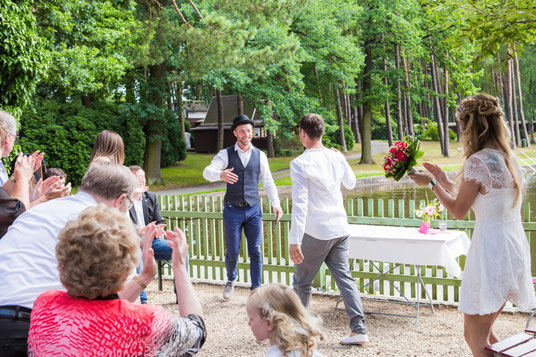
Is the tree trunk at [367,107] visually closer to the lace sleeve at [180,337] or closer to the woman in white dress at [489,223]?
the woman in white dress at [489,223]

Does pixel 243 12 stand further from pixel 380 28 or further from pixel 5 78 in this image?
pixel 380 28

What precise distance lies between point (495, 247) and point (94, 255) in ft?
8.24

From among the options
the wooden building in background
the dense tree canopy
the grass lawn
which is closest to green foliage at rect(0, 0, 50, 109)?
the dense tree canopy

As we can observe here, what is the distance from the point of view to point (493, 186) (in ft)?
11.5

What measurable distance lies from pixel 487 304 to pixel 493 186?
73 centimetres

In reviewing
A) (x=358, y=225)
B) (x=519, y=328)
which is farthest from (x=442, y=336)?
(x=358, y=225)

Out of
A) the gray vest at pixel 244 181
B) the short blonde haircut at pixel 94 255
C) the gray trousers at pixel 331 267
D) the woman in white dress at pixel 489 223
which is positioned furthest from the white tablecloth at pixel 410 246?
the short blonde haircut at pixel 94 255

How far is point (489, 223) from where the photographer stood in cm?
352

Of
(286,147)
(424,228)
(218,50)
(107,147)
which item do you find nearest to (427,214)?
(424,228)

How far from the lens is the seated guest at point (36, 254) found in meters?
2.39

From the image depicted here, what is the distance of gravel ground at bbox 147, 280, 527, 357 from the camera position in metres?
5.30

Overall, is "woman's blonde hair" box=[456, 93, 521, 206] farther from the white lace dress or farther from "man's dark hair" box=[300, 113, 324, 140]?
"man's dark hair" box=[300, 113, 324, 140]

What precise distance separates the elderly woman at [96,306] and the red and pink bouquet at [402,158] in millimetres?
2782

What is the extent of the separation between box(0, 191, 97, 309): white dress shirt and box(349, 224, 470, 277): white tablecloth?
13.5 ft
